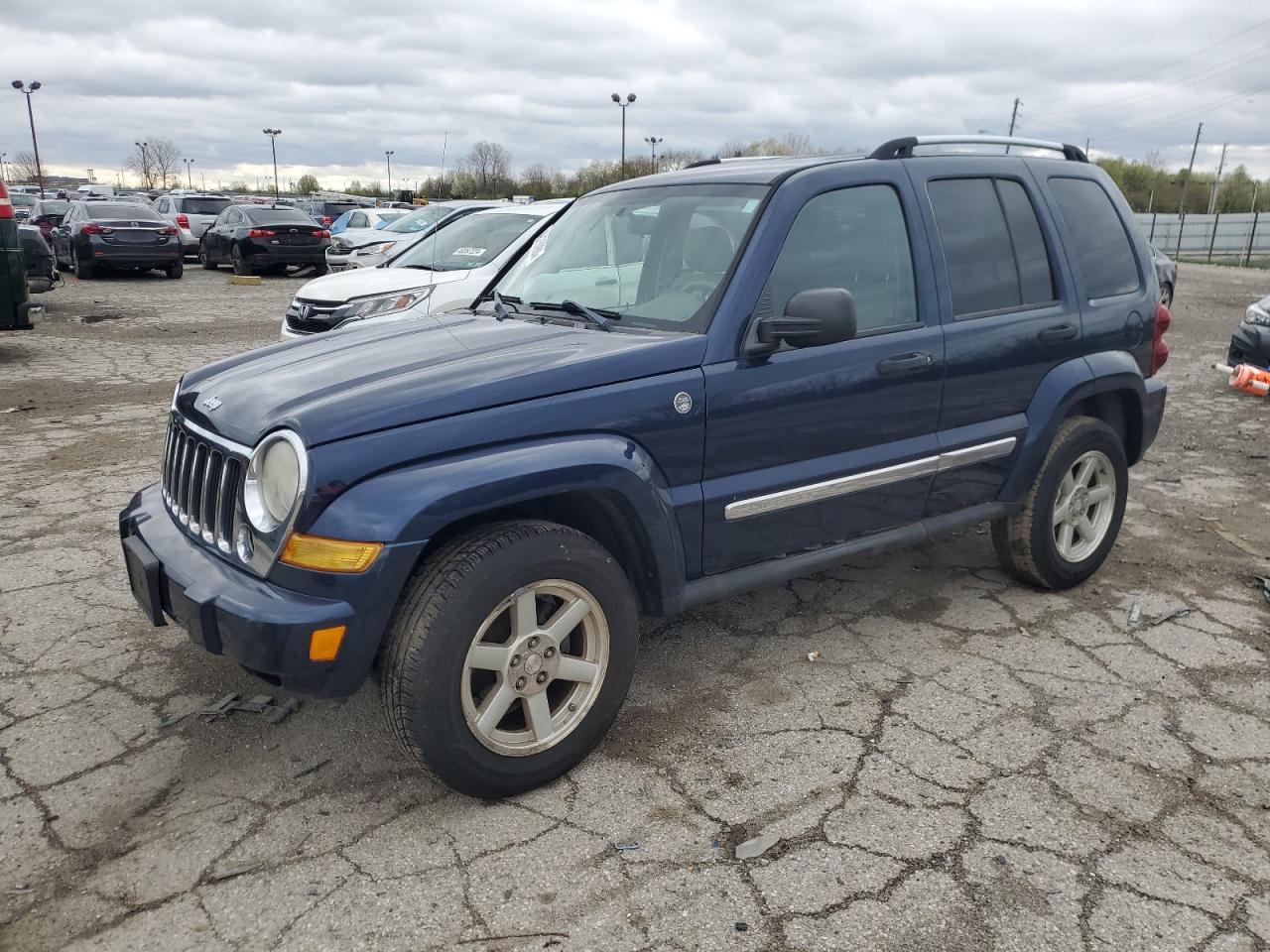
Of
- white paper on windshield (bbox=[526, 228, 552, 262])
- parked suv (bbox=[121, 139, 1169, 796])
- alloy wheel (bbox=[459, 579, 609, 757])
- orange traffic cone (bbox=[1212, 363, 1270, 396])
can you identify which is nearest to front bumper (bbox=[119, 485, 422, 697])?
parked suv (bbox=[121, 139, 1169, 796])

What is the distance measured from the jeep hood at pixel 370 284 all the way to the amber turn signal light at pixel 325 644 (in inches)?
228

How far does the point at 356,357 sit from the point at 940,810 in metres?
2.32

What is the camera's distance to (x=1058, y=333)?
4.13 metres

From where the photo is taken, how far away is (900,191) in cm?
374

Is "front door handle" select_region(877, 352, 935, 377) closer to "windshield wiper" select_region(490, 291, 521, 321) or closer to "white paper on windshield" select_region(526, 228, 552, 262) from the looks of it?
"windshield wiper" select_region(490, 291, 521, 321)

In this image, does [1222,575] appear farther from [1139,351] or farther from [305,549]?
[305,549]

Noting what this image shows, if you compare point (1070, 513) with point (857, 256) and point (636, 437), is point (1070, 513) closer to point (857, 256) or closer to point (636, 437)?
point (857, 256)

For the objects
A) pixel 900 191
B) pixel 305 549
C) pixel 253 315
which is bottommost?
pixel 253 315

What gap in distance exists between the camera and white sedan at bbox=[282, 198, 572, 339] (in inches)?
313

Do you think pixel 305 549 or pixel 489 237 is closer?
pixel 305 549

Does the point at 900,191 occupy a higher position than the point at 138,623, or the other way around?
the point at 900,191

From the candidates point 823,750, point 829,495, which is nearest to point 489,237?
point 829,495

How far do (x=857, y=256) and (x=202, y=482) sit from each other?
93.4 inches

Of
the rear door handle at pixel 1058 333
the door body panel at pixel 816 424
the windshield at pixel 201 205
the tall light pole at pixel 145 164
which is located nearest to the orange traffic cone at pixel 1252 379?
the rear door handle at pixel 1058 333
